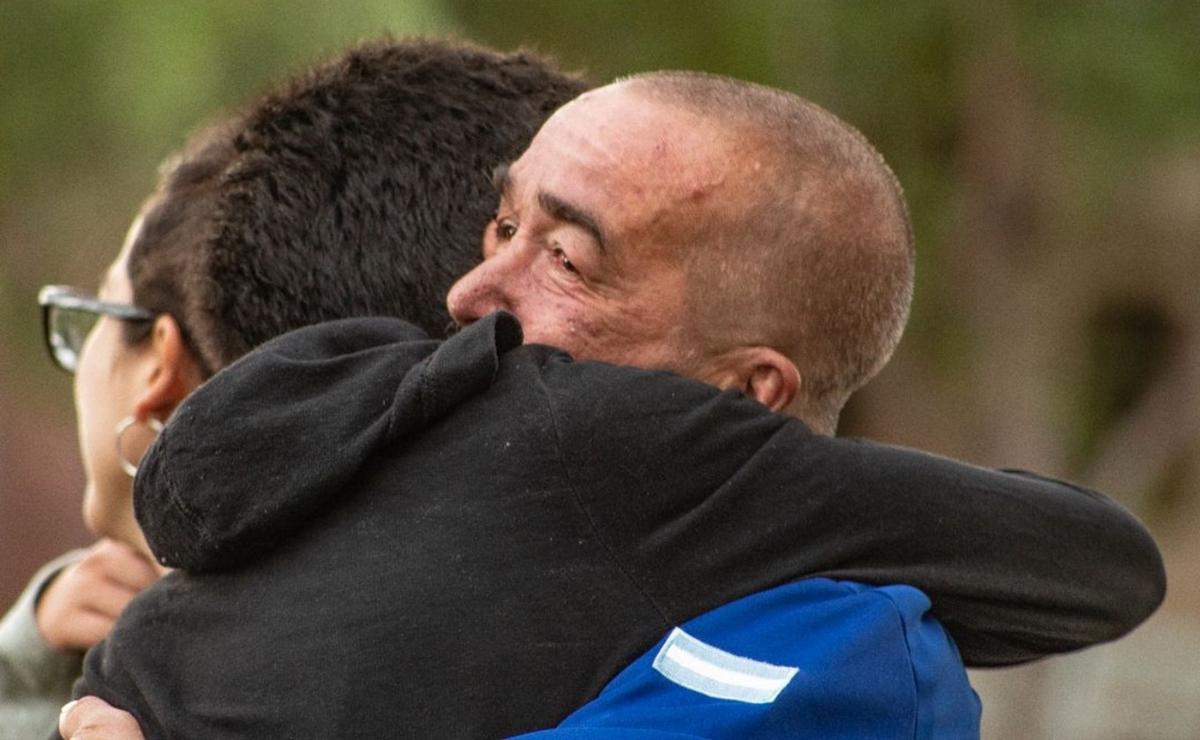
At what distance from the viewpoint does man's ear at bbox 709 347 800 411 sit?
1928 mm

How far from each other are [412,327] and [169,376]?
533 millimetres

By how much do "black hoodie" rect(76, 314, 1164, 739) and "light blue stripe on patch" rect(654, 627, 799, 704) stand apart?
40 mm

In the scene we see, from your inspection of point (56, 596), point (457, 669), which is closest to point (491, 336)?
point (457, 669)

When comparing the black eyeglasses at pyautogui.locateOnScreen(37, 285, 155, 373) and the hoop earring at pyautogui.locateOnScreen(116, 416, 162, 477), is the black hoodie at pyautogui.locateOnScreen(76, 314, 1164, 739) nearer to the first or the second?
the hoop earring at pyautogui.locateOnScreen(116, 416, 162, 477)

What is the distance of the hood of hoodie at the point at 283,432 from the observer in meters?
1.73

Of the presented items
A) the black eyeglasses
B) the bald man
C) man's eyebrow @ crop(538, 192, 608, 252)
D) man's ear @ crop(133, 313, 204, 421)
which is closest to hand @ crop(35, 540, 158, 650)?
the black eyeglasses

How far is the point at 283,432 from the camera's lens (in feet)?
5.67

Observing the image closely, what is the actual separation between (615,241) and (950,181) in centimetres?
538

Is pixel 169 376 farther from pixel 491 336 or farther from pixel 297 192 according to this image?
pixel 491 336

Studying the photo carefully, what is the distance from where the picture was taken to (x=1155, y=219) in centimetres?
765

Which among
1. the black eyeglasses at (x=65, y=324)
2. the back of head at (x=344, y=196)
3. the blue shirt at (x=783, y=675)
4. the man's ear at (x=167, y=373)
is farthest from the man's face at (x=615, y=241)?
the black eyeglasses at (x=65, y=324)

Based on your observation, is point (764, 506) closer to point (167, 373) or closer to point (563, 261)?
point (563, 261)

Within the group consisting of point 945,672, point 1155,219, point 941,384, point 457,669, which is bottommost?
point 941,384

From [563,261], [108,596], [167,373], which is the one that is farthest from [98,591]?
[563,261]
